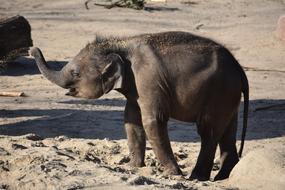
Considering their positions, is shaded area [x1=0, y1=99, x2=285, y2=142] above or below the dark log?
below

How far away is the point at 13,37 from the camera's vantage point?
1216 cm

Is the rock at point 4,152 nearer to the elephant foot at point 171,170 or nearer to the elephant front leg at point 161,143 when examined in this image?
the elephant front leg at point 161,143

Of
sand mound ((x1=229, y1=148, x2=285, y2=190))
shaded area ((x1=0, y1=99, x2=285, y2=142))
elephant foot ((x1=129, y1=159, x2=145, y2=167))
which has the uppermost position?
sand mound ((x1=229, y1=148, x2=285, y2=190))

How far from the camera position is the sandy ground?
6465 millimetres

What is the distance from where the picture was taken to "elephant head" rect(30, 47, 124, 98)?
25.8 ft

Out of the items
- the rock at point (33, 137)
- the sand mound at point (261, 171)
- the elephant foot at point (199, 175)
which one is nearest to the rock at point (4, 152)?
the rock at point (33, 137)

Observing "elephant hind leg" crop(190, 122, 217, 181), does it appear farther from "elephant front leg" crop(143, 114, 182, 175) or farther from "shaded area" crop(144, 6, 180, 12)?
"shaded area" crop(144, 6, 180, 12)

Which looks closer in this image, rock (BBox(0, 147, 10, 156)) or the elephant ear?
rock (BBox(0, 147, 10, 156))

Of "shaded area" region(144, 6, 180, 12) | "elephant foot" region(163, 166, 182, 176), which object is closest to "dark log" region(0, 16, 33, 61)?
A: "elephant foot" region(163, 166, 182, 176)

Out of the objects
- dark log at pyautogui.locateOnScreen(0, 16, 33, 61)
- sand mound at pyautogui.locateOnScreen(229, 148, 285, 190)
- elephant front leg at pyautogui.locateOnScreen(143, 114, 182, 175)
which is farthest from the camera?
dark log at pyautogui.locateOnScreen(0, 16, 33, 61)

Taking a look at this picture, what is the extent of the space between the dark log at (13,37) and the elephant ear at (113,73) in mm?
3916

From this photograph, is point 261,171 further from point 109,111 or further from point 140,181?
point 109,111

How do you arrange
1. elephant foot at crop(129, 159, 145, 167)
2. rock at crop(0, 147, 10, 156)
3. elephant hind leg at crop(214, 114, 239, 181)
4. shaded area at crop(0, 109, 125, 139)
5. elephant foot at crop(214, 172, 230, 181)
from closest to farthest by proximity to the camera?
rock at crop(0, 147, 10, 156), elephant foot at crop(214, 172, 230, 181), elephant hind leg at crop(214, 114, 239, 181), elephant foot at crop(129, 159, 145, 167), shaded area at crop(0, 109, 125, 139)

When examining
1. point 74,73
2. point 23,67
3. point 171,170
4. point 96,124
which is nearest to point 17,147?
point 74,73
